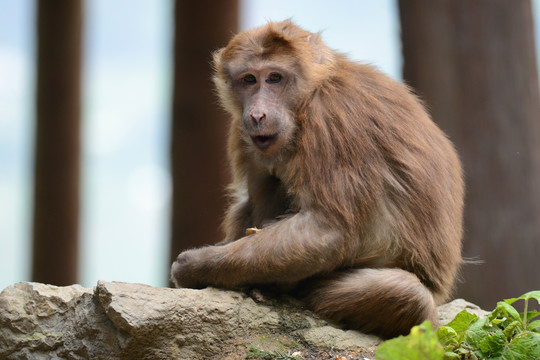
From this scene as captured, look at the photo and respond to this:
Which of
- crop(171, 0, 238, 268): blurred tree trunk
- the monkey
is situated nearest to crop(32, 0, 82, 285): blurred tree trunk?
crop(171, 0, 238, 268): blurred tree trunk

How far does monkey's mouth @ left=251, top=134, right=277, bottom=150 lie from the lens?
5707 mm

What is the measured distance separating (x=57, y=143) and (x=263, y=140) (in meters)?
7.43

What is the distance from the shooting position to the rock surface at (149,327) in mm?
4785

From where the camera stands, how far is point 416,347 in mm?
3521

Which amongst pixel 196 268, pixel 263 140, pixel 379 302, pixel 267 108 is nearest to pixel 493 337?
pixel 379 302

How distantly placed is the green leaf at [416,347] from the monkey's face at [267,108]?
7.76 ft

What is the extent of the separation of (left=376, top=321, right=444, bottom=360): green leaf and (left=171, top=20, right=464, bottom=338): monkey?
1.66 metres

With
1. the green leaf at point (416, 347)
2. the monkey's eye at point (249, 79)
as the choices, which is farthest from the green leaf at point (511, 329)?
the monkey's eye at point (249, 79)

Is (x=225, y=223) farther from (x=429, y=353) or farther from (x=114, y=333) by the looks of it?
(x=429, y=353)

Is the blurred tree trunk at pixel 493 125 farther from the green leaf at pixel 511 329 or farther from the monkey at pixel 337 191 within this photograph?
the green leaf at pixel 511 329

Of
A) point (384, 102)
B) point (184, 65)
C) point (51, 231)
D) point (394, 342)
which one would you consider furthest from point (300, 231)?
point (51, 231)

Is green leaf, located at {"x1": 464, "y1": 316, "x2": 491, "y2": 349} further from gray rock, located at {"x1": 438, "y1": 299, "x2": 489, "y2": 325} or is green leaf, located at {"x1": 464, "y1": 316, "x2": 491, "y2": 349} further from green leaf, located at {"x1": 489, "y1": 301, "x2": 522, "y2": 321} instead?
gray rock, located at {"x1": 438, "y1": 299, "x2": 489, "y2": 325}

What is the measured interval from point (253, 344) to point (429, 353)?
5.77 feet

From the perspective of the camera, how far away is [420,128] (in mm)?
5902
